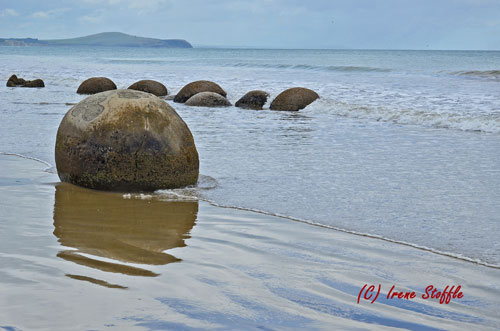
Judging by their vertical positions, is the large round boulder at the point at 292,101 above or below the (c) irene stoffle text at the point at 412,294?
above

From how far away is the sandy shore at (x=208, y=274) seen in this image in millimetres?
3180

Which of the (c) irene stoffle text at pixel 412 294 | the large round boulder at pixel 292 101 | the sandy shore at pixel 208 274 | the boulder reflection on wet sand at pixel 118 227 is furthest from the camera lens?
the large round boulder at pixel 292 101

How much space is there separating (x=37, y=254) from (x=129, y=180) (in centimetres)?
217

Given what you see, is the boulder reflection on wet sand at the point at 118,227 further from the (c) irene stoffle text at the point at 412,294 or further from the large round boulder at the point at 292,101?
the large round boulder at the point at 292,101

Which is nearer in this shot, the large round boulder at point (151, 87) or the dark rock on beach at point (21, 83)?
the large round boulder at point (151, 87)

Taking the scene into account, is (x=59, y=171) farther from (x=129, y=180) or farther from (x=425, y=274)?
(x=425, y=274)

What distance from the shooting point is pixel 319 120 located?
14344mm

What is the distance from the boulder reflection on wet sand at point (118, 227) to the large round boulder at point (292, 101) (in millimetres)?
11293

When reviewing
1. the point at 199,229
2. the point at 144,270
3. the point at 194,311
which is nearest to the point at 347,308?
the point at 194,311

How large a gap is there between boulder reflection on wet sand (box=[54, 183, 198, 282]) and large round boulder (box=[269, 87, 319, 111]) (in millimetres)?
11293

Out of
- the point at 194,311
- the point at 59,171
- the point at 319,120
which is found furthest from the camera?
the point at 319,120

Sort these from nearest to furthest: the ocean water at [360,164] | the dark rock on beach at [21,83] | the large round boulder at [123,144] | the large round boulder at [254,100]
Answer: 1. the ocean water at [360,164]
2. the large round boulder at [123,144]
3. the large round boulder at [254,100]
4. the dark rock on beach at [21,83]

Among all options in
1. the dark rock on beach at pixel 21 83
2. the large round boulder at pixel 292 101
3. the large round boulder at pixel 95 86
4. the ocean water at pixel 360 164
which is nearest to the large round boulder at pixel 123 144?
the ocean water at pixel 360 164

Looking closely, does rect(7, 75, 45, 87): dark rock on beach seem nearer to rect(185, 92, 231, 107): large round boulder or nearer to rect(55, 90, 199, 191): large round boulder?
rect(185, 92, 231, 107): large round boulder
